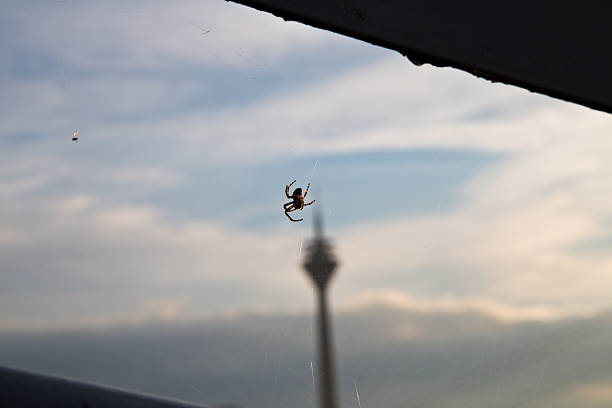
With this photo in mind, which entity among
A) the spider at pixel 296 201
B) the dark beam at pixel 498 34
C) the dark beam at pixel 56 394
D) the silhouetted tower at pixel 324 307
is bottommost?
the dark beam at pixel 56 394

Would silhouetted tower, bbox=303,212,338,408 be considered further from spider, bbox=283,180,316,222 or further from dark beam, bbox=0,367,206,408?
dark beam, bbox=0,367,206,408

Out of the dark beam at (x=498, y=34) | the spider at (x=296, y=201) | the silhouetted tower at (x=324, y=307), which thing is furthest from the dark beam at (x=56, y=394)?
the silhouetted tower at (x=324, y=307)

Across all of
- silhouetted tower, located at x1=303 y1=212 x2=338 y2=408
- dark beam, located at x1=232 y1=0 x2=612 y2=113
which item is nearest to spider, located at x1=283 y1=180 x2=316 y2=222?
dark beam, located at x1=232 y1=0 x2=612 y2=113

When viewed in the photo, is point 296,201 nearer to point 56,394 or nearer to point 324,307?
point 56,394

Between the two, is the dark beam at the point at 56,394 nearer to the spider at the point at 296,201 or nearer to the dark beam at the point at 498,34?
the dark beam at the point at 498,34

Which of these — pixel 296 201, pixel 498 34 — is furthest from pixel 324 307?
pixel 498 34

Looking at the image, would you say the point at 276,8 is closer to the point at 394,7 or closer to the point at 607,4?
the point at 394,7
